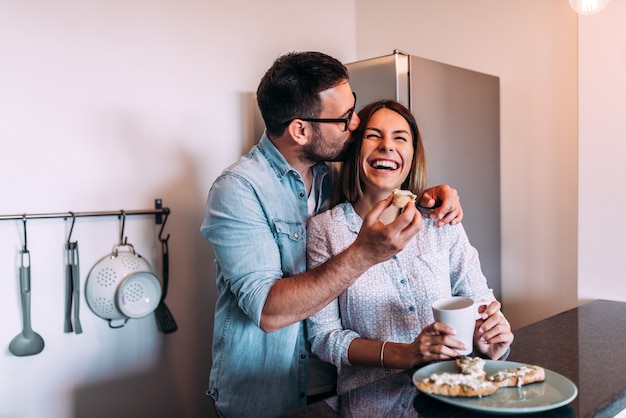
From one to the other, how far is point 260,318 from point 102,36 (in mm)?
1205

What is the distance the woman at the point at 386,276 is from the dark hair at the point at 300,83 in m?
0.14

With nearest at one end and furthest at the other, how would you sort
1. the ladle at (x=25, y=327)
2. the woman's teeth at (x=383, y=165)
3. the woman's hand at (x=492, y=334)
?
the woman's hand at (x=492, y=334) → the woman's teeth at (x=383, y=165) → the ladle at (x=25, y=327)

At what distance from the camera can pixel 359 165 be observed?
1.37 metres

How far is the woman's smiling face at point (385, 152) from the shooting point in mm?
1326

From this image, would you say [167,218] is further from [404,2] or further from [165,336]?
[404,2]

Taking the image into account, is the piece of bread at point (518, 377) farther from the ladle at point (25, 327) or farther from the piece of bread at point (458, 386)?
the ladle at point (25, 327)

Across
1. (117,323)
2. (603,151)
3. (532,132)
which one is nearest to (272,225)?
(117,323)

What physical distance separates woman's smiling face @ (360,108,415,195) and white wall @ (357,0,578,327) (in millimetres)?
547

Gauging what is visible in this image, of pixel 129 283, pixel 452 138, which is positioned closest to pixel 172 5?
pixel 129 283

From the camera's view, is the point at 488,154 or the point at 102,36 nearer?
the point at 102,36

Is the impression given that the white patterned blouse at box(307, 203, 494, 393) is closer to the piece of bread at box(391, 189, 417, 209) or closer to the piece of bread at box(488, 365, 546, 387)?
the piece of bread at box(391, 189, 417, 209)

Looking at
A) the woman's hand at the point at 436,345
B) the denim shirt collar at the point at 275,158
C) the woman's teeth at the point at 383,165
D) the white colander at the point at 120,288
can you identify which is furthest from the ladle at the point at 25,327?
the woman's hand at the point at 436,345

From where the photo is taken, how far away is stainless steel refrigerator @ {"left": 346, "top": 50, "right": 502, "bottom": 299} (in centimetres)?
185

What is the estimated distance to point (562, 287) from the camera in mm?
2021
